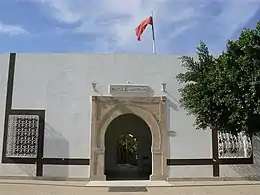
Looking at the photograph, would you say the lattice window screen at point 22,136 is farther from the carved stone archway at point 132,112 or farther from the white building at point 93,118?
the carved stone archway at point 132,112

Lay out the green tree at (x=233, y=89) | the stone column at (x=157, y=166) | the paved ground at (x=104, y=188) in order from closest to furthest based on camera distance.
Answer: the green tree at (x=233, y=89) → the paved ground at (x=104, y=188) → the stone column at (x=157, y=166)

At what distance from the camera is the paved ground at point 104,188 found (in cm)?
1047

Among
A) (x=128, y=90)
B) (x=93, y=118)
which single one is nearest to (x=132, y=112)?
(x=128, y=90)

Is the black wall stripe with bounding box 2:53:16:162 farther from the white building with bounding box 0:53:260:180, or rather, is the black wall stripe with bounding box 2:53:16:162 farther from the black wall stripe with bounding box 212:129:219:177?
the black wall stripe with bounding box 212:129:219:177

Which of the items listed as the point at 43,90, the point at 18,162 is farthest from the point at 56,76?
the point at 18,162

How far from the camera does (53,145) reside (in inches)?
549

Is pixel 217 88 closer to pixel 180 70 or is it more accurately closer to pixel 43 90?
pixel 180 70

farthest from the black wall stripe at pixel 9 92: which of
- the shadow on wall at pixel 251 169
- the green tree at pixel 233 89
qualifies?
the shadow on wall at pixel 251 169

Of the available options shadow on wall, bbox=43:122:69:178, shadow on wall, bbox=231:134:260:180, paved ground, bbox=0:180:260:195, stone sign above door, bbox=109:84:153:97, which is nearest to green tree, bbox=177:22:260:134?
paved ground, bbox=0:180:260:195

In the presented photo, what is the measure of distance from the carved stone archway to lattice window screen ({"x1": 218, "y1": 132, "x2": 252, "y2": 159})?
2.03 metres

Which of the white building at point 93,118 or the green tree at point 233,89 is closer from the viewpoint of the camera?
the green tree at point 233,89

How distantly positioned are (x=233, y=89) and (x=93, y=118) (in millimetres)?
6630

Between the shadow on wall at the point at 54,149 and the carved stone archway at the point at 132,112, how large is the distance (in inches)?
39.1

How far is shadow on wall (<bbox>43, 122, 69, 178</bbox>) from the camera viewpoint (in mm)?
13805
